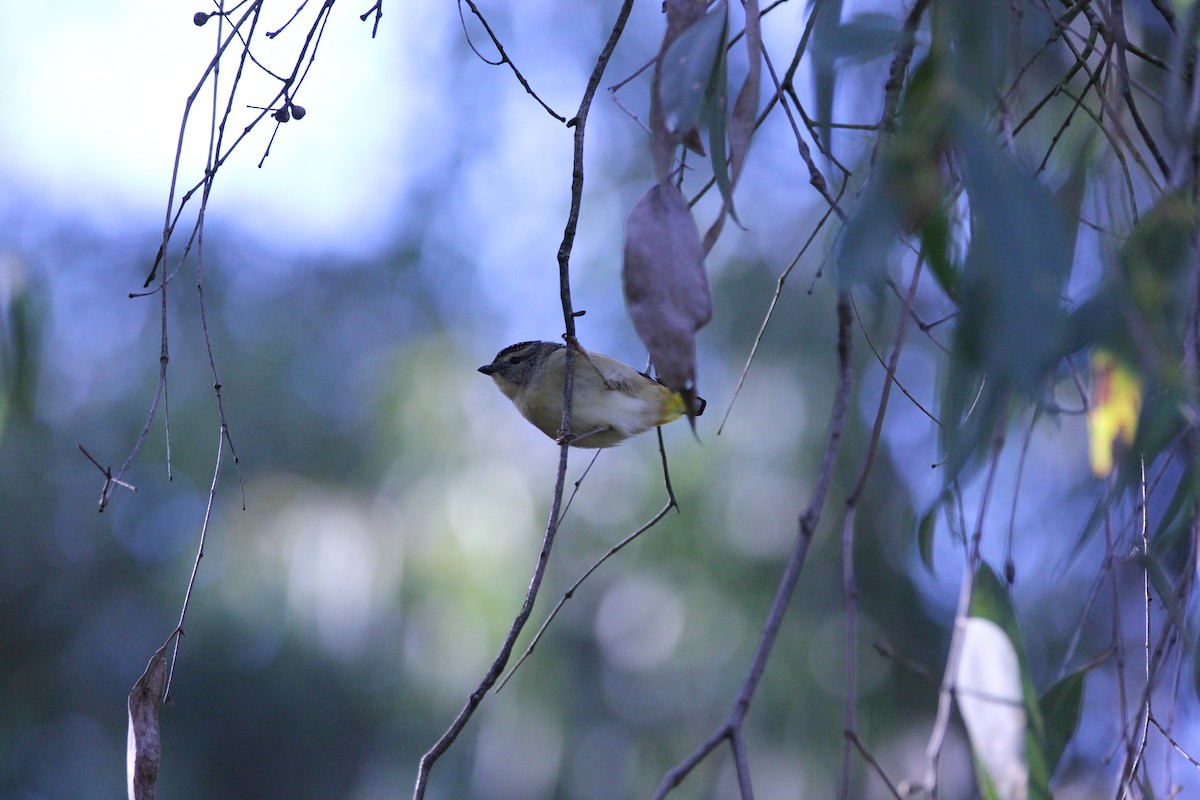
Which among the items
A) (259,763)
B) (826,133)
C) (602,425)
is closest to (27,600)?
(259,763)

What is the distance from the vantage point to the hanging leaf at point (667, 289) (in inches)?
48.3

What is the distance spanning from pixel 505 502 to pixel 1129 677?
166 inches

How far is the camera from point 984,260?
3.83ft

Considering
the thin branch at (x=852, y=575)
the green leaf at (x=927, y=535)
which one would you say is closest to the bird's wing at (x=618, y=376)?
the green leaf at (x=927, y=535)

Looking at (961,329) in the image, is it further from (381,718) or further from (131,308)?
(131,308)

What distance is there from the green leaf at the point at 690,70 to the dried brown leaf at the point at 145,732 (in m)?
1.03

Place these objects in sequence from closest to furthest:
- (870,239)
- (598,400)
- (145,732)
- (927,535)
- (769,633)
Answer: (769,633) < (870,239) < (927,535) < (145,732) < (598,400)

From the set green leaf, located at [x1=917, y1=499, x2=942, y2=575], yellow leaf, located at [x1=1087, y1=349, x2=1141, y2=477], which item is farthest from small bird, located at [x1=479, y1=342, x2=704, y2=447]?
yellow leaf, located at [x1=1087, y1=349, x2=1141, y2=477]

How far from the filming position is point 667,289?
1.26m

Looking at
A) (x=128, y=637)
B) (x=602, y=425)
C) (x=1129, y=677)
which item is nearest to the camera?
(x=602, y=425)

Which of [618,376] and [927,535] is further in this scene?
[618,376]

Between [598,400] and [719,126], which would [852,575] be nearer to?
[719,126]

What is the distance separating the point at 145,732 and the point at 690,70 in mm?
1268

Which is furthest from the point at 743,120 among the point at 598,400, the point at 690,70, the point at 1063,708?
the point at 598,400
